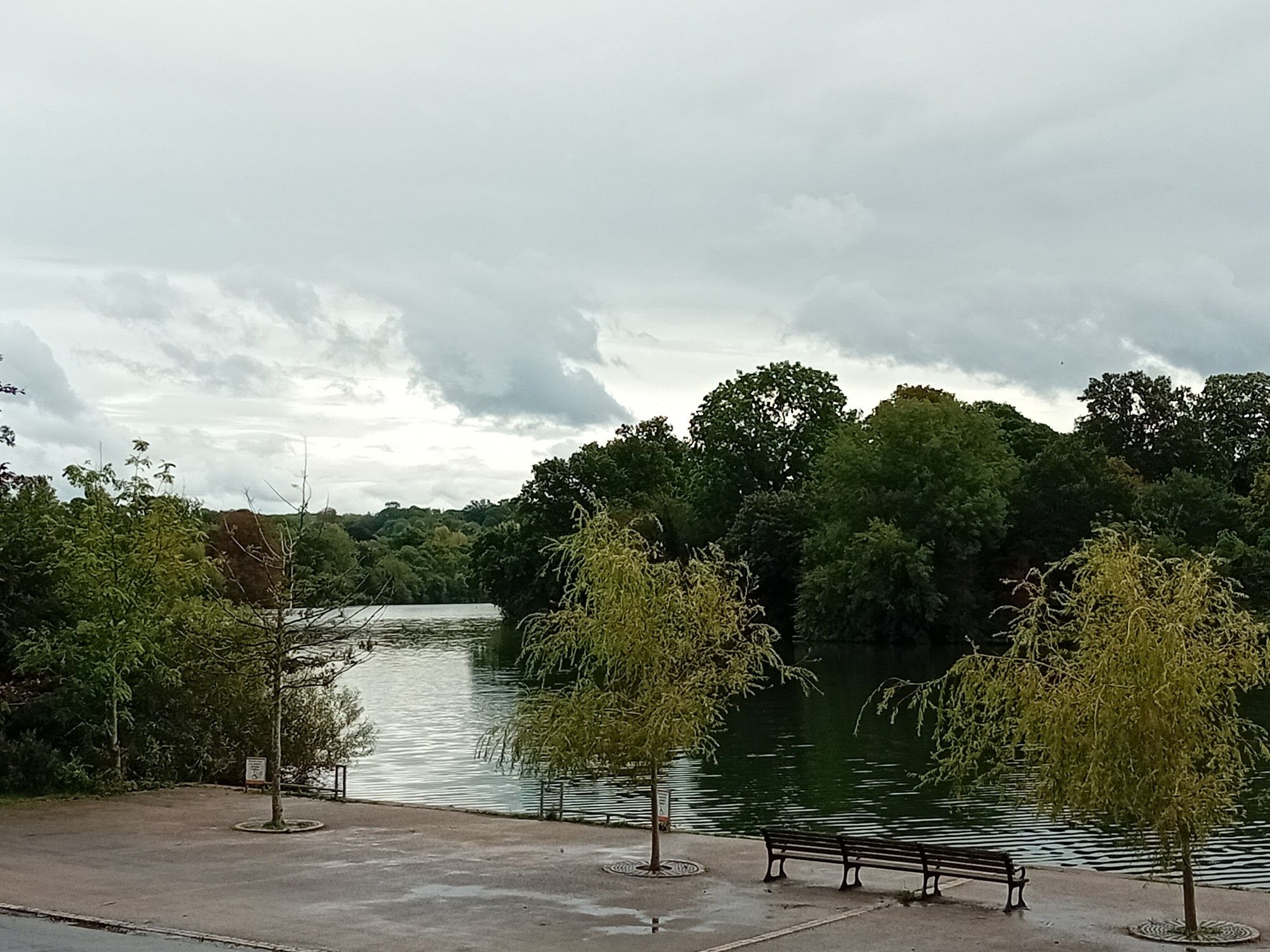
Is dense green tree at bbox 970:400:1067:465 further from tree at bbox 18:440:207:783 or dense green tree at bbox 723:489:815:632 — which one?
tree at bbox 18:440:207:783

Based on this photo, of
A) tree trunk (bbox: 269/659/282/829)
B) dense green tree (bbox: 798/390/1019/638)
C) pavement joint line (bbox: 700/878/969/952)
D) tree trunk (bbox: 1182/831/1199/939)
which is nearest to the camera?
pavement joint line (bbox: 700/878/969/952)

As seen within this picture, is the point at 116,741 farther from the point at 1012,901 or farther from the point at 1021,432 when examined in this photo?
the point at 1021,432

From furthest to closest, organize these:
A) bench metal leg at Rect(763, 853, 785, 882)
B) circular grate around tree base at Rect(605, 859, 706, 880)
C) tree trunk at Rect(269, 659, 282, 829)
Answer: tree trunk at Rect(269, 659, 282, 829)
circular grate around tree base at Rect(605, 859, 706, 880)
bench metal leg at Rect(763, 853, 785, 882)

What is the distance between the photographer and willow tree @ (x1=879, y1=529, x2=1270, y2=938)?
1485 cm

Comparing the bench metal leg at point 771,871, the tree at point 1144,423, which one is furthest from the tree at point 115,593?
the tree at point 1144,423

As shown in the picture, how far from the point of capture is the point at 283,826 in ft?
74.6

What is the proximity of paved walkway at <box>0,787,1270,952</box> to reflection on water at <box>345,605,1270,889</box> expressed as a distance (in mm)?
4554

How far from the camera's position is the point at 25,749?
25922 millimetres

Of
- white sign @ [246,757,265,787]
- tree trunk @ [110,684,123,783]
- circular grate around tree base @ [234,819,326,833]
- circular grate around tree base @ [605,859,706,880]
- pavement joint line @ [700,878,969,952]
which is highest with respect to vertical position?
tree trunk @ [110,684,123,783]

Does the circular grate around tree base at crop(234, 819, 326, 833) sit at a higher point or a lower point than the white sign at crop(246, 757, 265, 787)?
lower

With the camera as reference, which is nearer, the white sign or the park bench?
the park bench

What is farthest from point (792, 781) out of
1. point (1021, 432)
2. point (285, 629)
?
point (1021, 432)

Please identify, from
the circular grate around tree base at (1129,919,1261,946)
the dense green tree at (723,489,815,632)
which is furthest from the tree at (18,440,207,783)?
the dense green tree at (723,489,815,632)

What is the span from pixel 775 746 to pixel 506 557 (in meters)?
64.9
